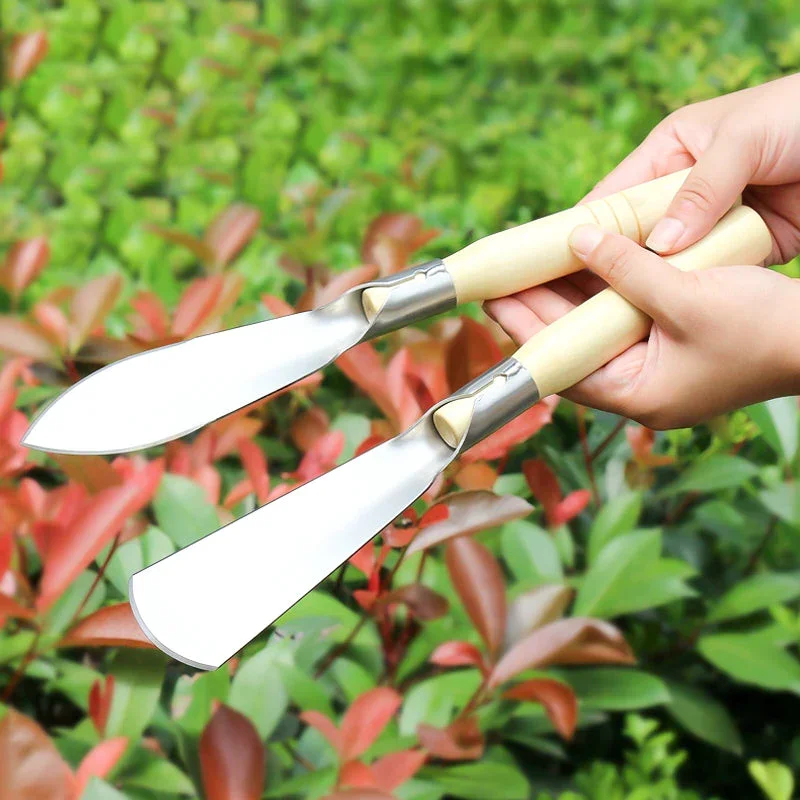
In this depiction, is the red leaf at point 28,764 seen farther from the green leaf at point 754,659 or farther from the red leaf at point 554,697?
the green leaf at point 754,659

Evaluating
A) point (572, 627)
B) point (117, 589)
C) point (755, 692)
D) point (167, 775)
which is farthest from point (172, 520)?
point (755, 692)

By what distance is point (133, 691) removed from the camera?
0.71 metres

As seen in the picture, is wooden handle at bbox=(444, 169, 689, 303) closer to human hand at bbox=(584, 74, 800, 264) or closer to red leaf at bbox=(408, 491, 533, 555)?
human hand at bbox=(584, 74, 800, 264)

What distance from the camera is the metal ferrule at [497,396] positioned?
26.4 inches

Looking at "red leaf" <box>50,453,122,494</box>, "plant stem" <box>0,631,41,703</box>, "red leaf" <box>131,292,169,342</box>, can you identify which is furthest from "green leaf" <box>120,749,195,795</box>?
"red leaf" <box>131,292,169,342</box>

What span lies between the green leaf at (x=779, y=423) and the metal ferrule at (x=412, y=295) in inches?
13.9

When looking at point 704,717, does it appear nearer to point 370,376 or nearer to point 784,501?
point 784,501

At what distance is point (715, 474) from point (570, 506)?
15cm

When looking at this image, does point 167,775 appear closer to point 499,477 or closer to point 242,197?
point 499,477

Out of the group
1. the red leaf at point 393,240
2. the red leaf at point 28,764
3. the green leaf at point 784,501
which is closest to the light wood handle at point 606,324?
the green leaf at point 784,501

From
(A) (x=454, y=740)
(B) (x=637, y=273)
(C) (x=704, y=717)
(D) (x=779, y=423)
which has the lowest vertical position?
(C) (x=704, y=717)

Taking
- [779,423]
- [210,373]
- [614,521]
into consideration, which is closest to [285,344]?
[210,373]

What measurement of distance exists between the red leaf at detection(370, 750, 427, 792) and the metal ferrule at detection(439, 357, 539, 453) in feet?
0.82

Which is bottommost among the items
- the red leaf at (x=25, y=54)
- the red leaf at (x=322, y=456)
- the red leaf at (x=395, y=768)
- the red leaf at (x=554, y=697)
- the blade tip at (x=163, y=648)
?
the red leaf at (x=554, y=697)
